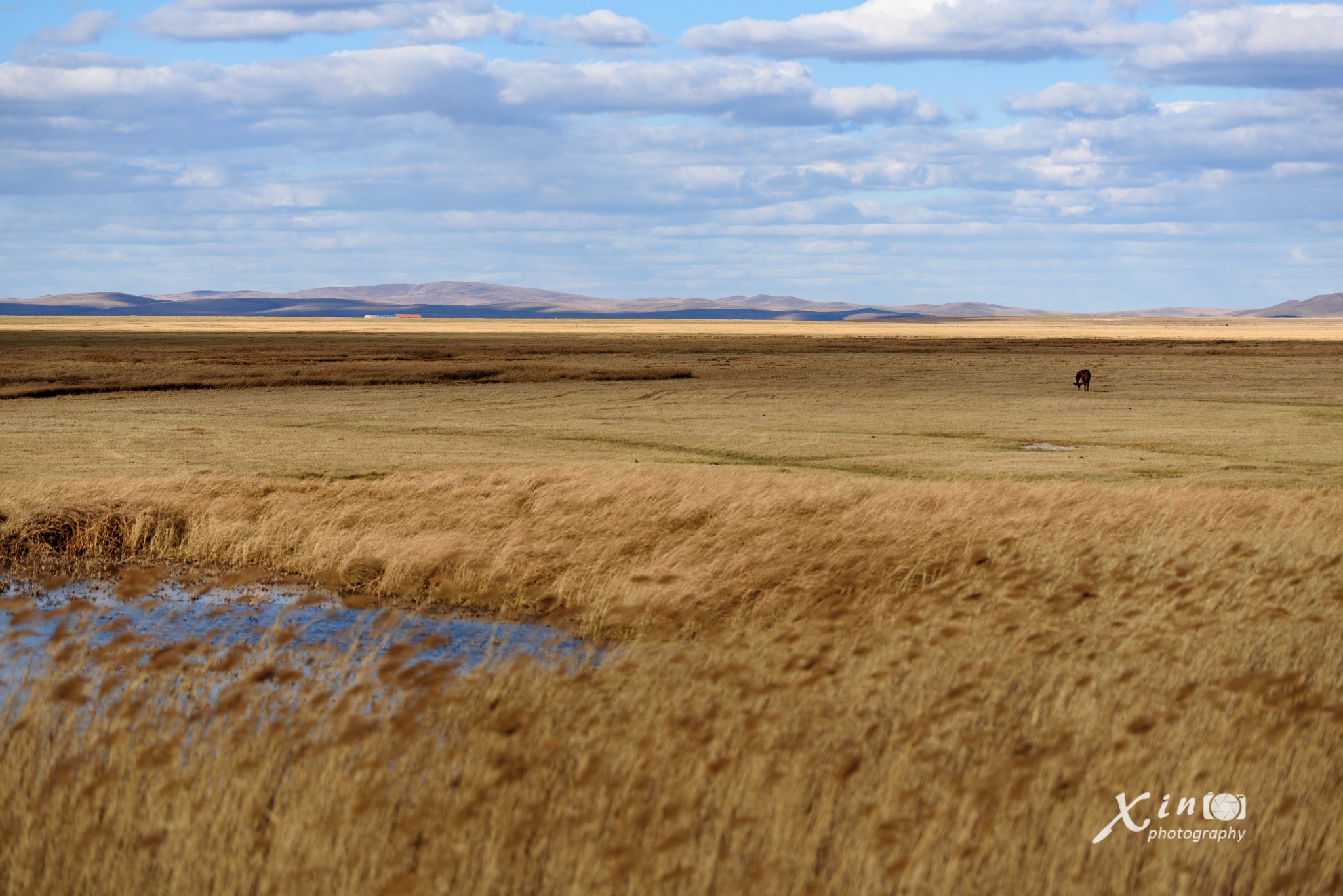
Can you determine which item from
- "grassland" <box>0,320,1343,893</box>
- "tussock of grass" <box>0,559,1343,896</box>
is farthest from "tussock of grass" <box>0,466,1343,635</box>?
"tussock of grass" <box>0,559,1343,896</box>

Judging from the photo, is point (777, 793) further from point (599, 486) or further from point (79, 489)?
point (79, 489)

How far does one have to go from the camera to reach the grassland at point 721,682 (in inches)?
304

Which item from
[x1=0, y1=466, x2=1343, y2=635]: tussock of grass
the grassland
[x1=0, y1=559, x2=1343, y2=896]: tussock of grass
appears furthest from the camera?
[x1=0, y1=466, x2=1343, y2=635]: tussock of grass

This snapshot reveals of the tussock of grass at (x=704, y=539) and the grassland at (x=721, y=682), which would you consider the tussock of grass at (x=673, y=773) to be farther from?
the tussock of grass at (x=704, y=539)

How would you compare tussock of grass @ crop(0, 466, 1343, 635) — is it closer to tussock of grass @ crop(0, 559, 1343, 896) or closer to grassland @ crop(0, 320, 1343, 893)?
grassland @ crop(0, 320, 1343, 893)

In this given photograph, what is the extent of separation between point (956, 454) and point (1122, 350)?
311 ft

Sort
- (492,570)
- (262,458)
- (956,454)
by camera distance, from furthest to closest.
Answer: (956,454) → (262,458) → (492,570)

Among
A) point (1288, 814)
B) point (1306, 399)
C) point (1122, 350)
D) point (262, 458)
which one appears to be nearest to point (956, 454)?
point (262, 458)

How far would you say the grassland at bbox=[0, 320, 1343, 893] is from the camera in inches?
304

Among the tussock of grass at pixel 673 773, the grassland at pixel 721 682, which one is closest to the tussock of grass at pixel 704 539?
the grassland at pixel 721 682

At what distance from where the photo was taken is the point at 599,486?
2378cm

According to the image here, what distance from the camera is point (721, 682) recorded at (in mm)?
10391

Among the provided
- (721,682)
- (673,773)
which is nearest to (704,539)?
(721,682)

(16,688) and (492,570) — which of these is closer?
(16,688)
